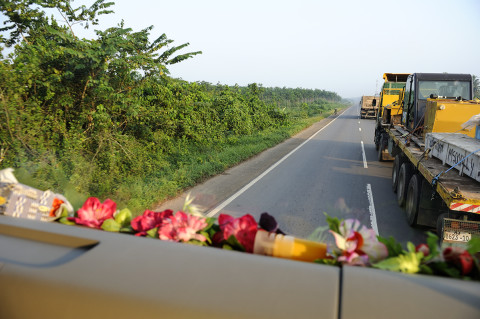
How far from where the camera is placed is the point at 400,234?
22.4ft

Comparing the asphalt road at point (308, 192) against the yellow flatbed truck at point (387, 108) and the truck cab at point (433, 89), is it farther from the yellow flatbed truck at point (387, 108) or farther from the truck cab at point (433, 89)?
the truck cab at point (433, 89)

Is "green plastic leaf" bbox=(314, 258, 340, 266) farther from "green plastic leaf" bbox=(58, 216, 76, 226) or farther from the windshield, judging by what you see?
the windshield

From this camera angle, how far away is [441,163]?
23.4ft

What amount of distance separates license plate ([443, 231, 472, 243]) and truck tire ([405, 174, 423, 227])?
4.91ft

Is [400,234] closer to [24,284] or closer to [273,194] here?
[273,194]

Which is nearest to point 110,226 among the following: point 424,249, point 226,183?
point 424,249

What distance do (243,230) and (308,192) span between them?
312 inches

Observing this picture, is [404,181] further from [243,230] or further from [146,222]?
[146,222]

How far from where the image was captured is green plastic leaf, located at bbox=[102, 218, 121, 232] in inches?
83.0

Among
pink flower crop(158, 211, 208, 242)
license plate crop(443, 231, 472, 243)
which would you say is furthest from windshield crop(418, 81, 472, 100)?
pink flower crop(158, 211, 208, 242)

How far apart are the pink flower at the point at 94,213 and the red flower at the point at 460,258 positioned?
177cm

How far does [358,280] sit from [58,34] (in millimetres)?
9567

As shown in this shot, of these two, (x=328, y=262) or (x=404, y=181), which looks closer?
(x=328, y=262)

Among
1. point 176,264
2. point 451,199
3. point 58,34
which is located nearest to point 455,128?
point 451,199
